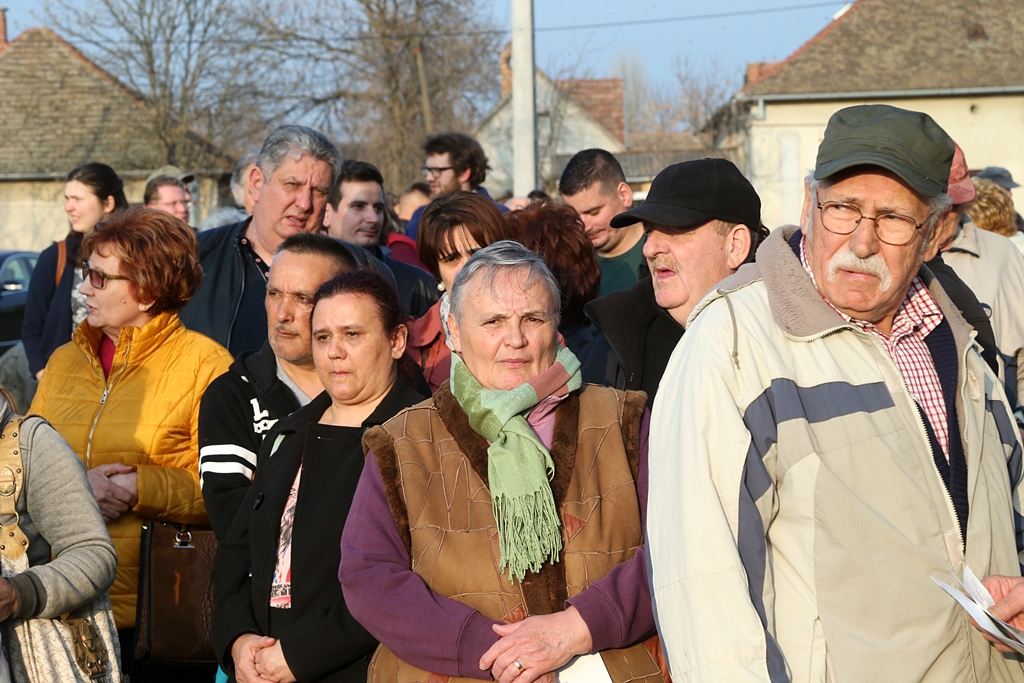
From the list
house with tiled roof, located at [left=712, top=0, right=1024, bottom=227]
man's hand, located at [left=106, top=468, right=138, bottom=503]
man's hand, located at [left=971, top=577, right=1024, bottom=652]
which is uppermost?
house with tiled roof, located at [left=712, top=0, right=1024, bottom=227]

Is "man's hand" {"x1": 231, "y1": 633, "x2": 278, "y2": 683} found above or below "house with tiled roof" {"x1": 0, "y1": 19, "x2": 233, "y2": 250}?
below

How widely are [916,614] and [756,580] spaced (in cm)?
36

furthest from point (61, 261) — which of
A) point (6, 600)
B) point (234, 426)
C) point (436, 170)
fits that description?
point (6, 600)

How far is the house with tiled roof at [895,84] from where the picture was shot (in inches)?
1037

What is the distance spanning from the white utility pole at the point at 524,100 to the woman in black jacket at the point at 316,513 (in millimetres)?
6948

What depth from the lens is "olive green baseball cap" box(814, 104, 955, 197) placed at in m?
2.40

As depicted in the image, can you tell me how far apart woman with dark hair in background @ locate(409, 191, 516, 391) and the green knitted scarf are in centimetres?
129

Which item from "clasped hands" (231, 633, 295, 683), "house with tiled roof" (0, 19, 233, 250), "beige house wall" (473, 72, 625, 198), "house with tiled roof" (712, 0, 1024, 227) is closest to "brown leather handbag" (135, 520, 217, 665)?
"clasped hands" (231, 633, 295, 683)

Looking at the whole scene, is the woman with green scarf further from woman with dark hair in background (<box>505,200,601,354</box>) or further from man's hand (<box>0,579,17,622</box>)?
woman with dark hair in background (<box>505,200,601,354</box>)

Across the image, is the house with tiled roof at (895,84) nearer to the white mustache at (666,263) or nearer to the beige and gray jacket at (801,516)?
the white mustache at (666,263)

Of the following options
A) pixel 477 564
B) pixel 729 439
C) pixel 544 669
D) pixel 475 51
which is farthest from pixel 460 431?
pixel 475 51

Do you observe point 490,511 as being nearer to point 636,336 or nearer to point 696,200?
point 636,336

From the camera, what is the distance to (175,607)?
12.5 feet

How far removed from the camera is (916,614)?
228cm
